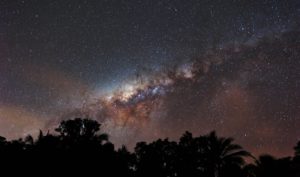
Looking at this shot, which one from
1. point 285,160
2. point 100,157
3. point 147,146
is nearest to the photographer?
point 285,160

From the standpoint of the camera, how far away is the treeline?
137 feet

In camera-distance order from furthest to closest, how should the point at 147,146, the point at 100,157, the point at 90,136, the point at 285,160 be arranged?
the point at 147,146 → the point at 90,136 → the point at 100,157 → the point at 285,160

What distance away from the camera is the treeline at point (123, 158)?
41625 millimetres

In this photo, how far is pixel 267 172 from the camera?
41125 millimetres

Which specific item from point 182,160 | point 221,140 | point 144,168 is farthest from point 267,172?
point 144,168

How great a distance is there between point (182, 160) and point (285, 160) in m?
11.6

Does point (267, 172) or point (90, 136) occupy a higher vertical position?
point (90, 136)

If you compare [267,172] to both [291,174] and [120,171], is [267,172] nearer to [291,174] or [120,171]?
[291,174]

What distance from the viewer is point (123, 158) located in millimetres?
46688

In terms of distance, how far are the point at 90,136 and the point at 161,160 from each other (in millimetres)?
8173

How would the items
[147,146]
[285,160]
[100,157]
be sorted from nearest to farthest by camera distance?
[285,160] < [100,157] < [147,146]

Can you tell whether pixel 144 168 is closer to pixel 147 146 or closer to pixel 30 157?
pixel 147 146

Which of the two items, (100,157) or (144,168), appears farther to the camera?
(144,168)

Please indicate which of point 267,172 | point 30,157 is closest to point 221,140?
point 267,172
